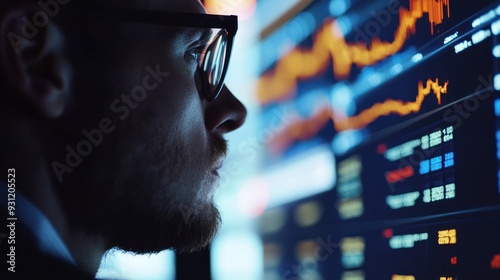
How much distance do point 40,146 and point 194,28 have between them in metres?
0.25

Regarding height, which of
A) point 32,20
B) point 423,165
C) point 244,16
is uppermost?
point 244,16

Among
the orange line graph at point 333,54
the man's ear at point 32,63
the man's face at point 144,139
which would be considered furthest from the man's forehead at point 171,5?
the orange line graph at point 333,54

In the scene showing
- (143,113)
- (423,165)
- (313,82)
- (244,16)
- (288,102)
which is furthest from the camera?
(244,16)

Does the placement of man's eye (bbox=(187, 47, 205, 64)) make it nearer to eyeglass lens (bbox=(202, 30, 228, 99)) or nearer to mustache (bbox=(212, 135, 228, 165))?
eyeglass lens (bbox=(202, 30, 228, 99))

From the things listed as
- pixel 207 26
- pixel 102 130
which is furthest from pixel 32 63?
pixel 207 26

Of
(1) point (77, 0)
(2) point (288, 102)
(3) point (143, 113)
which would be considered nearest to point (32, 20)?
(1) point (77, 0)

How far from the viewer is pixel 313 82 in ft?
3.52

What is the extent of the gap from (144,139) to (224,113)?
0.50ft

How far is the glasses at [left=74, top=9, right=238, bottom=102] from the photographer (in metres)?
0.75

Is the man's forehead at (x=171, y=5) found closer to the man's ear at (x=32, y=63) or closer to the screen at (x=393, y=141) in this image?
the man's ear at (x=32, y=63)

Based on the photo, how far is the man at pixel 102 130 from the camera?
676mm

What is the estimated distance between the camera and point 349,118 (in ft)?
2.93

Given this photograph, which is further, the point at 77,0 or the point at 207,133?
the point at 207,133

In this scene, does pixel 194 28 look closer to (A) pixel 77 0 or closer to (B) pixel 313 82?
(A) pixel 77 0
